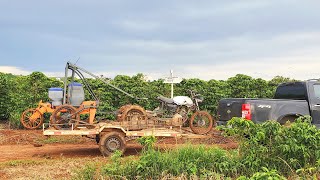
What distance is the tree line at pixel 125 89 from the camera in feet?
54.3

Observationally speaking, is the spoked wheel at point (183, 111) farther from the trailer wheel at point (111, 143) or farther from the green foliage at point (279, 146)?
the green foliage at point (279, 146)

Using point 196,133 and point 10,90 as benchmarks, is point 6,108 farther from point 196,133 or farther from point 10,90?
point 196,133

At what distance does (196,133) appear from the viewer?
37.3 feet

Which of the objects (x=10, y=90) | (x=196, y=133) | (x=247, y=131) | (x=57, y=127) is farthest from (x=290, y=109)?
(x=10, y=90)

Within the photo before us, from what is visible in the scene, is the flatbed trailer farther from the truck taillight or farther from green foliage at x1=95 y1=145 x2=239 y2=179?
green foliage at x1=95 y1=145 x2=239 y2=179

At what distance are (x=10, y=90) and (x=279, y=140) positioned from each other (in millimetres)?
13237

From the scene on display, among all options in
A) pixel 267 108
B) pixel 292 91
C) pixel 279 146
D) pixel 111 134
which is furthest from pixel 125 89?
pixel 279 146

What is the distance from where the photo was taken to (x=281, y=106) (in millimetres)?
10398

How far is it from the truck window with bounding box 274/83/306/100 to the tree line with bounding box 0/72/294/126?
17.7 ft

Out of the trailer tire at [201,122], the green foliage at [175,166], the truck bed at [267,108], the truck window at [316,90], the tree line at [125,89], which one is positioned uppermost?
the tree line at [125,89]

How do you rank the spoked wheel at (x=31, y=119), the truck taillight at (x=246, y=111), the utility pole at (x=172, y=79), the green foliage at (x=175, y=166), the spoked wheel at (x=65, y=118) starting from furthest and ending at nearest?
1. the utility pole at (x=172, y=79)
2. the spoked wheel at (x=31, y=119)
3. the spoked wheel at (x=65, y=118)
4. the truck taillight at (x=246, y=111)
5. the green foliage at (x=175, y=166)

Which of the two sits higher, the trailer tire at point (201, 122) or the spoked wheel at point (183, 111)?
the spoked wheel at point (183, 111)

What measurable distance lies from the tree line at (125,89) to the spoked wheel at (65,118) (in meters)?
5.09

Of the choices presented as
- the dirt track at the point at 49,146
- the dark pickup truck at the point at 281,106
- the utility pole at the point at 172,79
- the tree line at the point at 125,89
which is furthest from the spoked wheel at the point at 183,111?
the tree line at the point at 125,89
